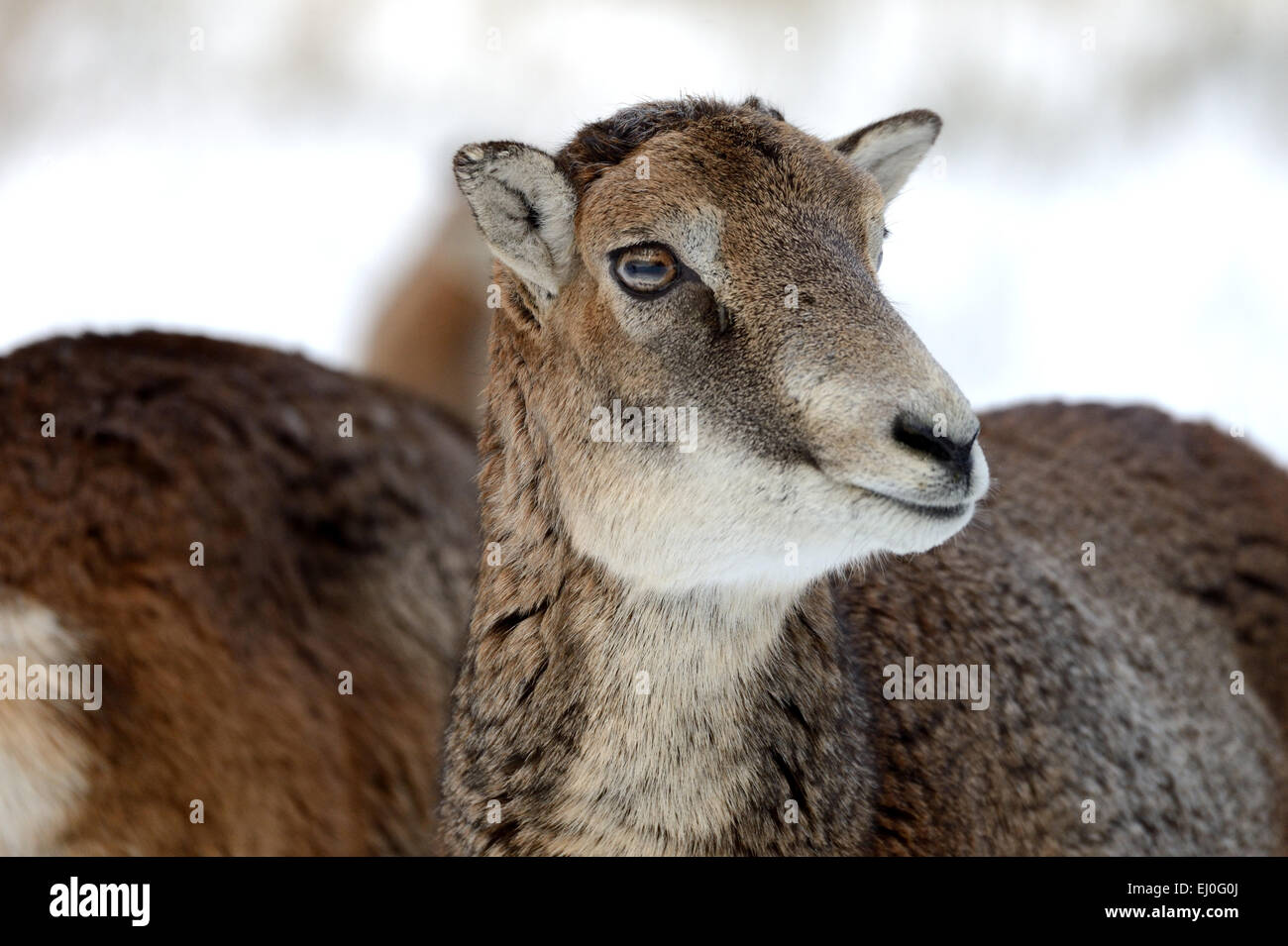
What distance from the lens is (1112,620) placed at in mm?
4980

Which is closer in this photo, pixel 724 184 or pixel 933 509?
pixel 933 509

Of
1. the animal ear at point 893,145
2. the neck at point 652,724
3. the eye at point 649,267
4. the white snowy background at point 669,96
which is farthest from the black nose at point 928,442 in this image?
the white snowy background at point 669,96

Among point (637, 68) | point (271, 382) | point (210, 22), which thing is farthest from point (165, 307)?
point (271, 382)

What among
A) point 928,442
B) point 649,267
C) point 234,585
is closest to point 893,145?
point 649,267

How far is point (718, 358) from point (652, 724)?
918mm

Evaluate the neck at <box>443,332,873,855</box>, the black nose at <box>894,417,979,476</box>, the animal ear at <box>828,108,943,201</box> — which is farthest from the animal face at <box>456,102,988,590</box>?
the animal ear at <box>828,108,943,201</box>

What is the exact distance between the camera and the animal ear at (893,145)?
4.23 metres

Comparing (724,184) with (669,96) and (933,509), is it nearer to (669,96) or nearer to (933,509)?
(933,509)

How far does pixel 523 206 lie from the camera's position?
12.5 ft

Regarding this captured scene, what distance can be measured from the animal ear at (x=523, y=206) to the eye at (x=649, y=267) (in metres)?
0.28

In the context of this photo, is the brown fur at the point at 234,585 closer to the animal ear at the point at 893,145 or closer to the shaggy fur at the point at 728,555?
the shaggy fur at the point at 728,555

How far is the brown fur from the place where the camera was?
4.66 meters

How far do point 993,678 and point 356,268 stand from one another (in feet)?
31.6
